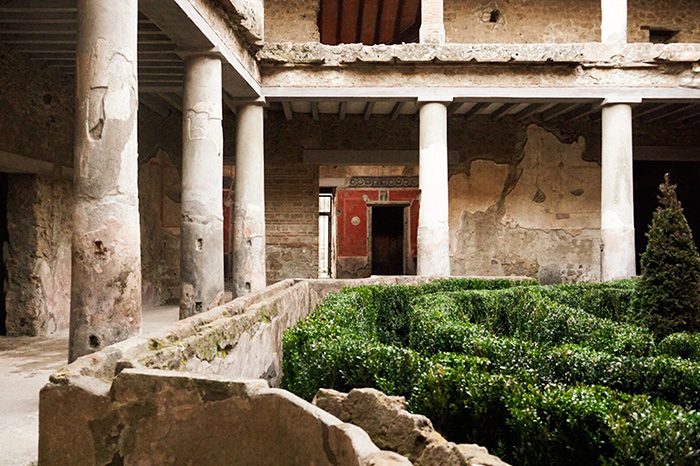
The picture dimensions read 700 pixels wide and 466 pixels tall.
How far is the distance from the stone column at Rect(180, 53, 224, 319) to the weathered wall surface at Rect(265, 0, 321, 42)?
5.11 m

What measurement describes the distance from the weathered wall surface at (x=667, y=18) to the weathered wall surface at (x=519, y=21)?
86 cm

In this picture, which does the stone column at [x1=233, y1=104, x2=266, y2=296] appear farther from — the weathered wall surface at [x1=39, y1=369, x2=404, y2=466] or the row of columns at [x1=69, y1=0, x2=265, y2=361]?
the weathered wall surface at [x1=39, y1=369, x2=404, y2=466]

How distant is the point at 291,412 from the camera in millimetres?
1855

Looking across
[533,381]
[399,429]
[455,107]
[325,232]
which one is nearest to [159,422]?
[399,429]

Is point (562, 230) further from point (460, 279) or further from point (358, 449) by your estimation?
point (358, 449)

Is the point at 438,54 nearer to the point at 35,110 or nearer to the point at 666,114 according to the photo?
the point at 666,114

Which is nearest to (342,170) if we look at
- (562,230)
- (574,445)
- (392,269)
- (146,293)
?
(392,269)

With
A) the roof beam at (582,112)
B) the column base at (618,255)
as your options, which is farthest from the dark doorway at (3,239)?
the roof beam at (582,112)

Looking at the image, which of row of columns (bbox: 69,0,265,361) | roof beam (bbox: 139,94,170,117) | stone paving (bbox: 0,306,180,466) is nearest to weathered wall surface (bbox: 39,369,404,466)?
stone paving (bbox: 0,306,180,466)

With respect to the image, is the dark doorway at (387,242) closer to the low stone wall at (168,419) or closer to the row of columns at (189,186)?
the row of columns at (189,186)

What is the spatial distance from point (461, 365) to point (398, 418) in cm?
97

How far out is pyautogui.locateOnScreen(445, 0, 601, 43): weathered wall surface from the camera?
38.4 ft

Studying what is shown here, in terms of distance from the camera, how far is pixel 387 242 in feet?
63.8

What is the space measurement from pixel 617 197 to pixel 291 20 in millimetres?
6615
